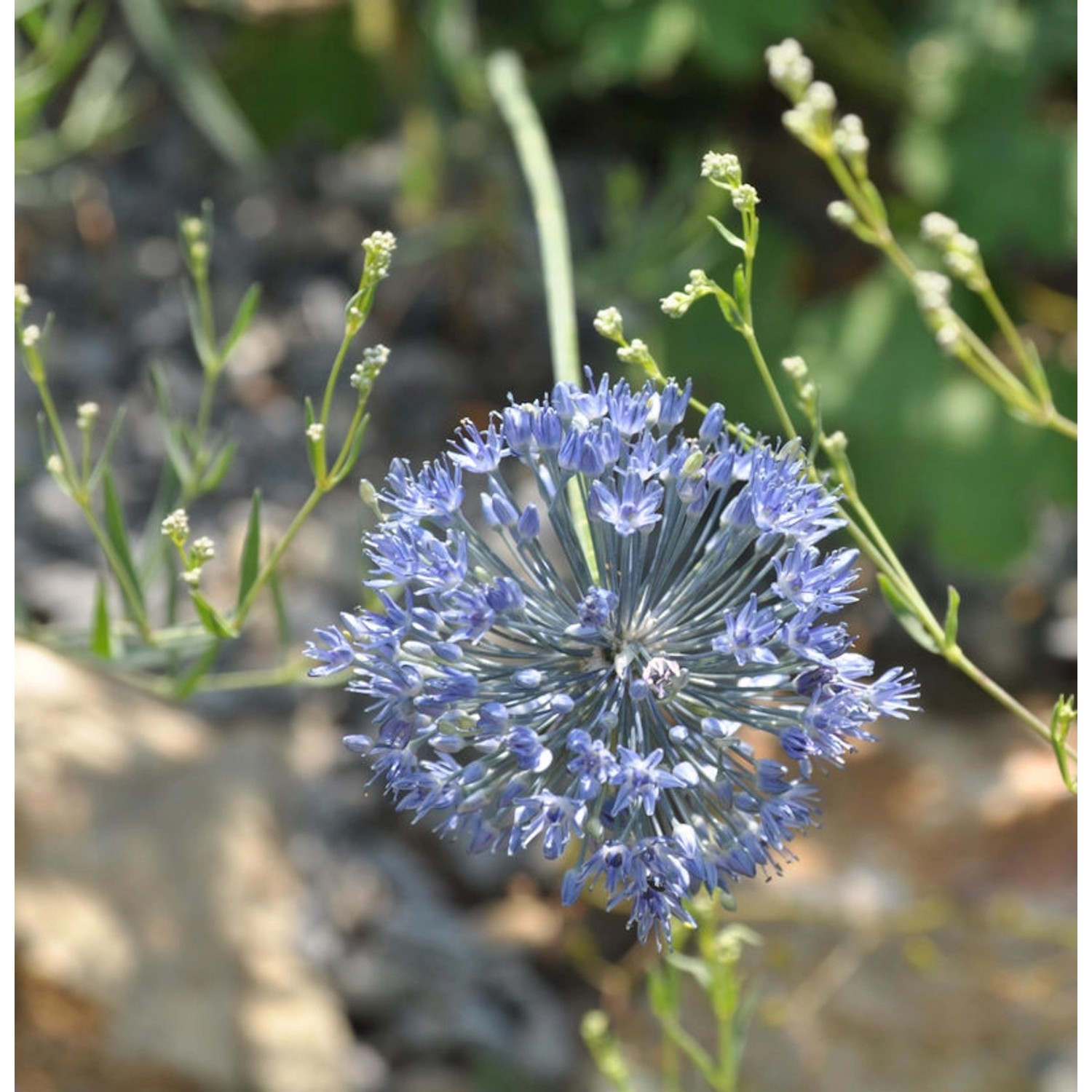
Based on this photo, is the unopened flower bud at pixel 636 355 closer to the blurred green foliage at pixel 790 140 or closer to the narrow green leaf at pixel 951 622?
the narrow green leaf at pixel 951 622

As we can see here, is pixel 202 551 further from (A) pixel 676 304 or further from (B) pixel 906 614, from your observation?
(B) pixel 906 614

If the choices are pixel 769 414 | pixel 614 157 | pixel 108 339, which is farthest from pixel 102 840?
pixel 614 157

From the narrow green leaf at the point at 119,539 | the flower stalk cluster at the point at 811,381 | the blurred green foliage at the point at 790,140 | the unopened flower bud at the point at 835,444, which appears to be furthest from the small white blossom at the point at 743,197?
the blurred green foliage at the point at 790,140

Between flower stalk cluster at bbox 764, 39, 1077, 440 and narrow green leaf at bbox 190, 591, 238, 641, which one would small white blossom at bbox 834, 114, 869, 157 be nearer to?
flower stalk cluster at bbox 764, 39, 1077, 440

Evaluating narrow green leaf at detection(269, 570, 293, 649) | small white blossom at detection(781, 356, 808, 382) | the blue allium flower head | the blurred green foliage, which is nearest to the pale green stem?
the blue allium flower head

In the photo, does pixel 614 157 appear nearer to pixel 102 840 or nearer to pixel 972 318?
pixel 972 318

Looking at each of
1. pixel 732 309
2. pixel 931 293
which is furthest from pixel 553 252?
pixel 931 293

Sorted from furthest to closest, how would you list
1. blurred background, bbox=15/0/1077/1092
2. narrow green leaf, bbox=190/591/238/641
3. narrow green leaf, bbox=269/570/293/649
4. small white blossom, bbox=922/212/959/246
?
blurred background, bbox=15/0/1077/1092, narrow green leaf, bbox=269/570/293/649, narrow green leaf, bbox=190/591/238/641, small white blossom, bbox=922/212/959/246
